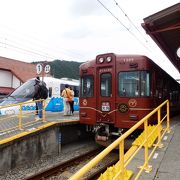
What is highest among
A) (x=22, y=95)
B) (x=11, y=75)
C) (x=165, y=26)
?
(x=11, y=75)

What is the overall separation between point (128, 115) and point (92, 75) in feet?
7.43

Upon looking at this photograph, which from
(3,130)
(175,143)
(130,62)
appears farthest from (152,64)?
(3,130)

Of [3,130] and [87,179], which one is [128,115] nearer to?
[87,179]

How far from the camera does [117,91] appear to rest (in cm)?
1077

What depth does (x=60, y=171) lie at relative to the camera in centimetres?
918

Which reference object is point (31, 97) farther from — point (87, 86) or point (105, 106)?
point (105, 106)

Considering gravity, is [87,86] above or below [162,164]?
above

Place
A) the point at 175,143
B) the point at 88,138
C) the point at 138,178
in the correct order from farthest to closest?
the point at 88,138 < the point at 175,143 < the point at 138,178

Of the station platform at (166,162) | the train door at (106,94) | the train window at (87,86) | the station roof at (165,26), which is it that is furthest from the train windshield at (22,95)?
the station platform at (166,162)

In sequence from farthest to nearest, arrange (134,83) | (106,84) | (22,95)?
(22,95) < (106,84) < (134,83)

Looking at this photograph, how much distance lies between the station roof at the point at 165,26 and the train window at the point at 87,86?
298 cm

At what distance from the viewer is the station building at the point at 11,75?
3359cm

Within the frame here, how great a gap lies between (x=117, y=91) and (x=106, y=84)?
630 millimetres

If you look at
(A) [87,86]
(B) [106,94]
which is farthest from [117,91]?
(A) [87,86]
